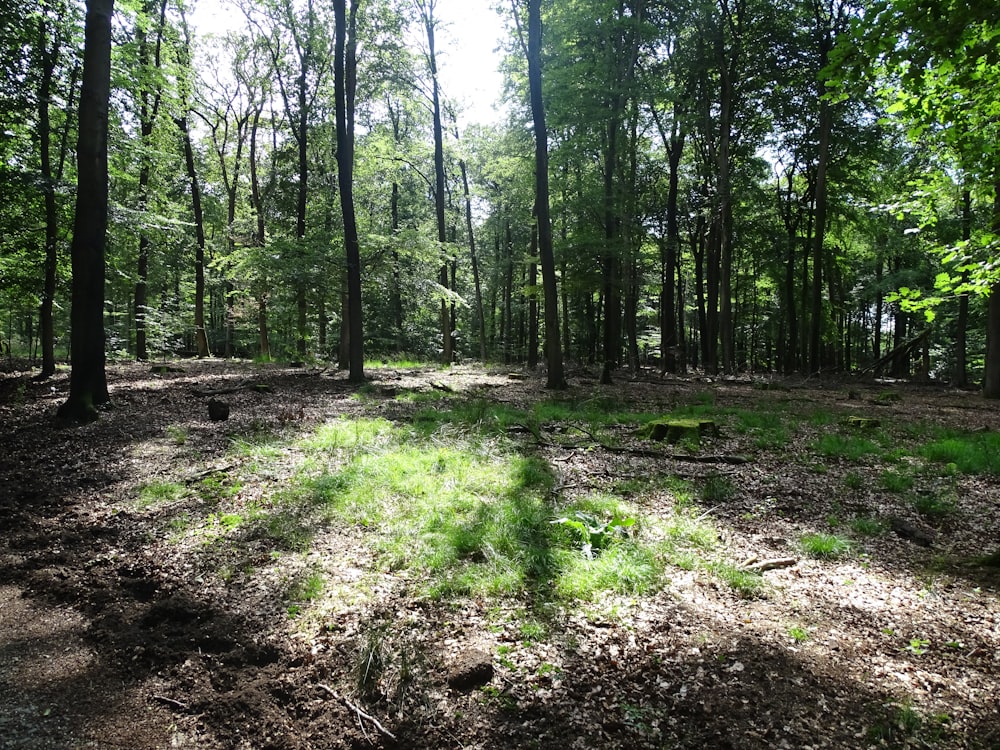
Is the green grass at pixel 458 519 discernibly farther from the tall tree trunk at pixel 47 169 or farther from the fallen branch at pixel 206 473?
the tall tree trunk at pixel 47 169

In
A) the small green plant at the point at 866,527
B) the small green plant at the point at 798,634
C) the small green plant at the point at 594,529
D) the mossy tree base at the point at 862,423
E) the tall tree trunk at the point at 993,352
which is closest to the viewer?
the small green plant at the point at 798,634

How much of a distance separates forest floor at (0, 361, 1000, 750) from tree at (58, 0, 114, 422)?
198cm

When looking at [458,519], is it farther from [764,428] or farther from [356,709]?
[764,428]

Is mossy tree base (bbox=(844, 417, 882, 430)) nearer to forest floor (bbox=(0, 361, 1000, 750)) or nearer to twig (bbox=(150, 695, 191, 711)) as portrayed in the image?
forest floor (bbox=(0, 361, 1000, 750))

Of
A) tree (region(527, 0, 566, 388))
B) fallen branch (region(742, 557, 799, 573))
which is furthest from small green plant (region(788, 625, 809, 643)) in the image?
tree (region(527, 0, 566, 388))

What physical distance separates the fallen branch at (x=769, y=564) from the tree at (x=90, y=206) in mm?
9849

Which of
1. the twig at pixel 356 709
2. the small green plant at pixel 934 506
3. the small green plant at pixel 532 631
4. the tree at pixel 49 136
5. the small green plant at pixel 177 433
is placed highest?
the tree at pixel 49 136

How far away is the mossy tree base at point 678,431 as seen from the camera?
8500 millimetres

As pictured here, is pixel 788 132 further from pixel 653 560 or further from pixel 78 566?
pixel 78 566

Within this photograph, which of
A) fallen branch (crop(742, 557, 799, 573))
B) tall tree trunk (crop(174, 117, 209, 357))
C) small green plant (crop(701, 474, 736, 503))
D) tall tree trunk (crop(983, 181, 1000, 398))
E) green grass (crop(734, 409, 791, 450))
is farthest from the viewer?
tall tree trunk (crop(174, 117, 209, 357))

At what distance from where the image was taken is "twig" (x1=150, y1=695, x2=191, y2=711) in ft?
9.22

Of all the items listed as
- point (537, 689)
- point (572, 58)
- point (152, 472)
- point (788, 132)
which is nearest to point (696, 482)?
point (537, 689)

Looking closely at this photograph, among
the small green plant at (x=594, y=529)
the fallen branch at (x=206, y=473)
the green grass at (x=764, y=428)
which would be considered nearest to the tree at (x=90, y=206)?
the fallen branch at (x=206, y=473)

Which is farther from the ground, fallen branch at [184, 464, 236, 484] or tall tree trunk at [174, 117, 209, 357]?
tall tree trunk at [174, 117, 209, 357]
